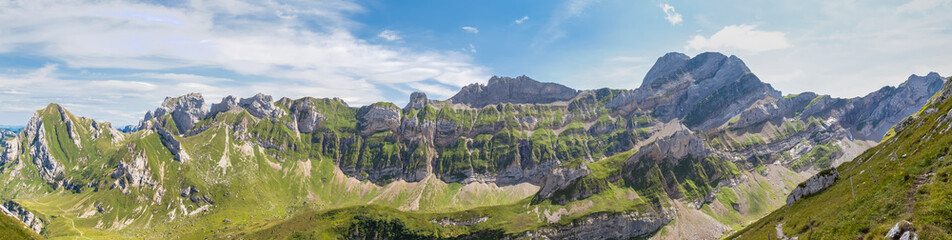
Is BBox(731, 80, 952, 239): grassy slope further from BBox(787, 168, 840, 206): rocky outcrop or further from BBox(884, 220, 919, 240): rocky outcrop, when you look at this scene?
BBox(787, 168, 840, 206): rocky outcrop

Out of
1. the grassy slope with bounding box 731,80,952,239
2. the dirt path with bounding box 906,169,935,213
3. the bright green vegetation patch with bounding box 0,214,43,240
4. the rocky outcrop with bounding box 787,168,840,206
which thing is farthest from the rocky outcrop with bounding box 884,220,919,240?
the bright green vegetation patch with bounding box 0,214,43,240

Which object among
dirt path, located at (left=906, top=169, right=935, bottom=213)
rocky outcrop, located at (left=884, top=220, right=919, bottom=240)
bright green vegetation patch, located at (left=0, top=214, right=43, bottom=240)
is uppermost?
dirt path, located at (left=906, top=169, right=935, bottom=213)

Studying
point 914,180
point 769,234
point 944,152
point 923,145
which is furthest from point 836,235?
point 923,145

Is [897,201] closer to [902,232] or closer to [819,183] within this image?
[902,232]

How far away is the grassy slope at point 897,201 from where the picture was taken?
33.5 metres

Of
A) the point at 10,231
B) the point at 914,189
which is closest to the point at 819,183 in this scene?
the point at 914,189

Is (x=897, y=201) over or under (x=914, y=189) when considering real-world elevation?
under

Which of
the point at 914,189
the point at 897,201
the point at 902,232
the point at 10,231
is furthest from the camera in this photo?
the point at 10,231

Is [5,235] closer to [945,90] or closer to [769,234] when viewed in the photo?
[769,234]

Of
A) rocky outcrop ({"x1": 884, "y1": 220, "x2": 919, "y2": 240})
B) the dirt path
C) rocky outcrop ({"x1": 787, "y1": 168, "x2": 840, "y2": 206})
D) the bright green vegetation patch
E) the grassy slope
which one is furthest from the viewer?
the bright green vegetation patch

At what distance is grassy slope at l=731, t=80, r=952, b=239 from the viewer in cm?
3350

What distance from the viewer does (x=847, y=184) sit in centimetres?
6881

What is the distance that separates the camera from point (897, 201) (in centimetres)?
4206

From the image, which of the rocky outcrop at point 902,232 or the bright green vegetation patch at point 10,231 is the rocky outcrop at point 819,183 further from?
the bright green vegetation patch at point 10,231
